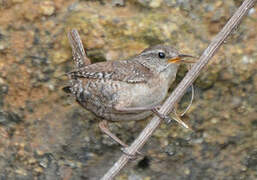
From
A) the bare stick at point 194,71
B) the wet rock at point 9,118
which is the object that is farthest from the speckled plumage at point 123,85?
the wet rock at point 9,118

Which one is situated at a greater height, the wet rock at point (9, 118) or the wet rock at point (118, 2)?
the wet rock at point (118, 2)

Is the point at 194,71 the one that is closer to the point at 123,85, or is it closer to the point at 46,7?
the point at 123,85

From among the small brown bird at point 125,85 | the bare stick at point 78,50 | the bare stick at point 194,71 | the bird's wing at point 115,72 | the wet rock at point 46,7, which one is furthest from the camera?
the wet rock at point 46,7

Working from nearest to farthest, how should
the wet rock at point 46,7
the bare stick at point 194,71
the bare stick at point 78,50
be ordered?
the bare stick at point 194,71, the bare stick at point 78,50, the wet rock at point 46,7

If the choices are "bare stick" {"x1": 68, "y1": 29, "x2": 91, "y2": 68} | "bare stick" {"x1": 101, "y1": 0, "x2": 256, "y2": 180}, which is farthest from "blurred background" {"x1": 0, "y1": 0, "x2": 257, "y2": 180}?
"bare stick" {"x1": 101, "y1": 0, "x2": 256, "y2": 180}

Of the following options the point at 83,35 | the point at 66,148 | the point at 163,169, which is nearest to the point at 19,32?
the point at 83,35

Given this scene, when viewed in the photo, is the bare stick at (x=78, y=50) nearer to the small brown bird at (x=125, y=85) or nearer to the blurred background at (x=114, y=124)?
the small brown bird at (x=125, y=85)
